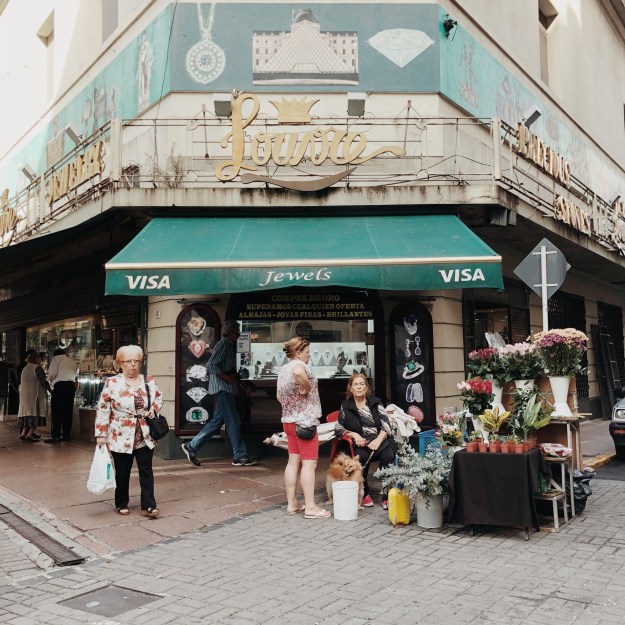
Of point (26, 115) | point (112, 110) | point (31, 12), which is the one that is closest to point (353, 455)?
point (112, 110)

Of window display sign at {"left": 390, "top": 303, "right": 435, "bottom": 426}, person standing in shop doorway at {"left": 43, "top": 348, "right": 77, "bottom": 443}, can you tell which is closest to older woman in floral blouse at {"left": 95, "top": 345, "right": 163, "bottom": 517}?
window display sign at {"left": 390, "top": 303, "right": 435, "bottom": 426}

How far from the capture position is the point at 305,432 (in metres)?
6.74

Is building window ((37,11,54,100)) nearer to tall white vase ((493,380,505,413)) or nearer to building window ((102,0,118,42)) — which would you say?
building window ((102,0,118,42))

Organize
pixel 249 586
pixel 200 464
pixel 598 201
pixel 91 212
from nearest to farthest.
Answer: pixel 249 586
pixel 200 464
pixel 91 212
pixel 598 201

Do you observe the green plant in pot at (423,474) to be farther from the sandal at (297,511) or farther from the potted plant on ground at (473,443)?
the sandal at (297,511)

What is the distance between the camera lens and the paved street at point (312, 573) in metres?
4.21

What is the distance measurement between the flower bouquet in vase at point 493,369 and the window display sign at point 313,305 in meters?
3.81

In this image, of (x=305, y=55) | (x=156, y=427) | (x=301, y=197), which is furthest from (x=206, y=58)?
(x=156, y=427)

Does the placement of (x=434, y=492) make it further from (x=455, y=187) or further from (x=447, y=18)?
(x=447, y=18)

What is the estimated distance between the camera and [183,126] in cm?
1048

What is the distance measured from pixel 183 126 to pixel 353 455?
242 inches

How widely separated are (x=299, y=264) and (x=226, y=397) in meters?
2.34

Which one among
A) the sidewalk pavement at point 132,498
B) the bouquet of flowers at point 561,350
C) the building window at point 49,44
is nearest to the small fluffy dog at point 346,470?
the sidewalk pavement at point 132,498

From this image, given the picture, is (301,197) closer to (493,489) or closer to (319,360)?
(319,360)
